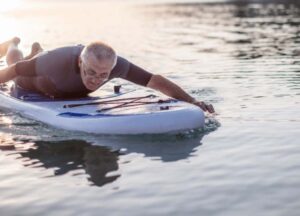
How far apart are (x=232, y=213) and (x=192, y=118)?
3145 mm

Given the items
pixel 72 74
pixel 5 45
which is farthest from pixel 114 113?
pixel 5 45

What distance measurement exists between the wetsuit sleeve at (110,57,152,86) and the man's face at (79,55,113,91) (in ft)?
1.70

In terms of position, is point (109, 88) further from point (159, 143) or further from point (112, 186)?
point (112, 186)

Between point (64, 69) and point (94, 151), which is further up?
point (64, 69)

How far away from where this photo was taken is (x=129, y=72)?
30.2 ft

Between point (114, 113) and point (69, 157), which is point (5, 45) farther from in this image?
point (69, 157)

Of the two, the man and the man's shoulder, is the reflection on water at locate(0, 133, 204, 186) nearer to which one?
the man

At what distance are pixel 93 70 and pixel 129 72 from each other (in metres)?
1.19

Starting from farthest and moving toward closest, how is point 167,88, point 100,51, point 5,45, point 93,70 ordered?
1. point 5,45
2. point 167,88
3. point 93,70
4. point 100,51

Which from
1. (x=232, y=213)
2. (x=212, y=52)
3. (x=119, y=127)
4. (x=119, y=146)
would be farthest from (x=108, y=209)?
(x=212, y=52)

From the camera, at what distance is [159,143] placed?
795cm

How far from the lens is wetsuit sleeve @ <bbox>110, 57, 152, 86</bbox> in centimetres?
908

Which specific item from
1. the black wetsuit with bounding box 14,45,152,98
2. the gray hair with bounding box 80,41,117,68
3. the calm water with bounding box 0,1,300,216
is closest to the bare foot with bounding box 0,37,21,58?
the calm water with bounding box 0,1,300,216

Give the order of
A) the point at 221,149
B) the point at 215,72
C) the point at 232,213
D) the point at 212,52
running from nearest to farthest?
the point at 232,213 < the point at 221,149 < the point at 215,72 < the point at 212,52
